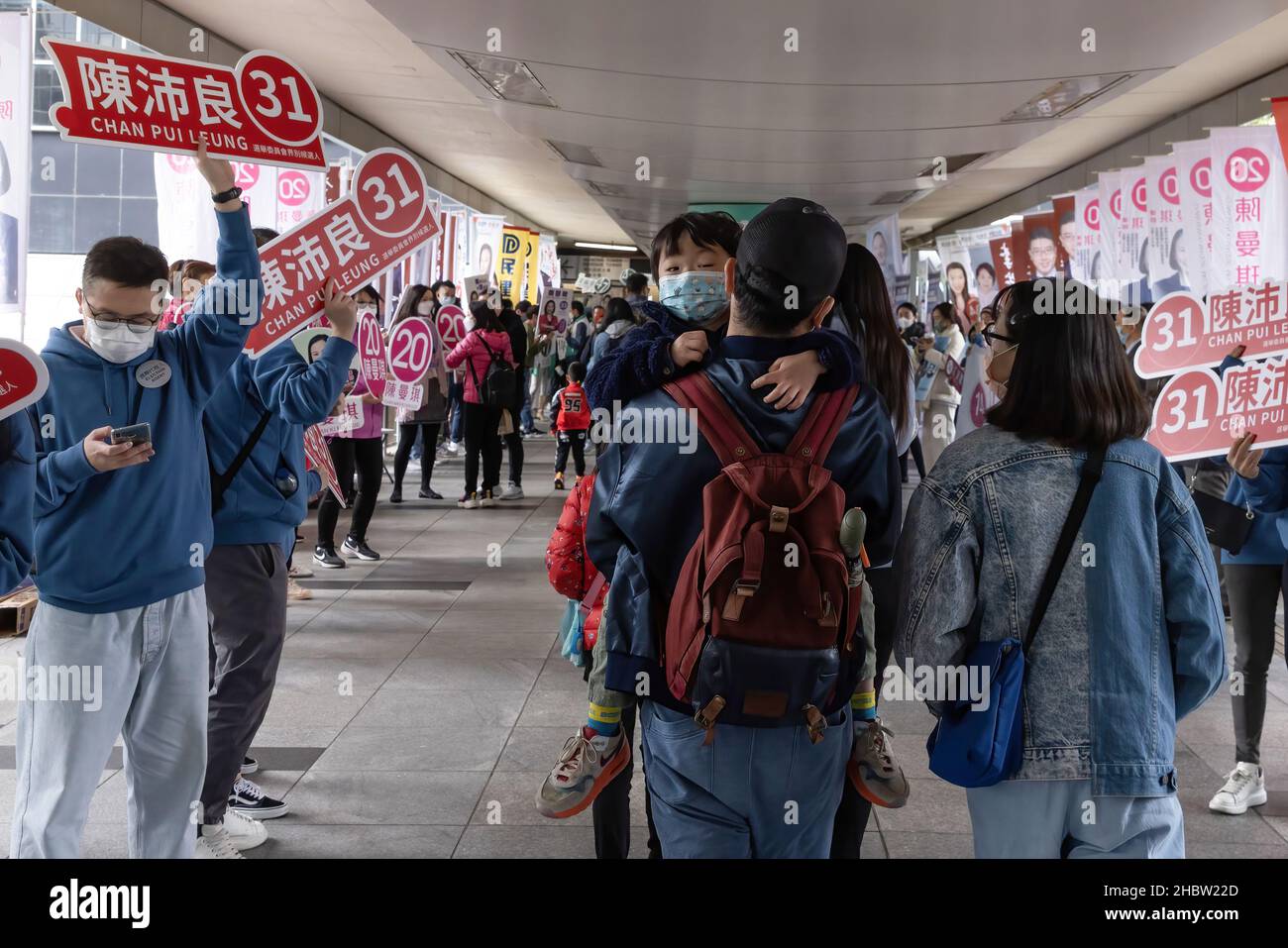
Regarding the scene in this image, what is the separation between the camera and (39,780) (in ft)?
9.28

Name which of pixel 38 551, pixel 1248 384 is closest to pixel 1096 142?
pixel 1248 384

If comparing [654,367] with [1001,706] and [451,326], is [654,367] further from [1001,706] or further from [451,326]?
[451,326]

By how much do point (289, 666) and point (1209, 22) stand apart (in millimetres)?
6779

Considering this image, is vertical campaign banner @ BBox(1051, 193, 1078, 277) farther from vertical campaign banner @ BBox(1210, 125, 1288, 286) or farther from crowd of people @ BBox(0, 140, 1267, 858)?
crowd of people @ BBox(0, 140, 1267, 858)

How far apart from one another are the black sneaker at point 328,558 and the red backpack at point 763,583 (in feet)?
23.1

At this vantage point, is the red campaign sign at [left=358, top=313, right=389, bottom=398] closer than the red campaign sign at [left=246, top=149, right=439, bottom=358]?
No

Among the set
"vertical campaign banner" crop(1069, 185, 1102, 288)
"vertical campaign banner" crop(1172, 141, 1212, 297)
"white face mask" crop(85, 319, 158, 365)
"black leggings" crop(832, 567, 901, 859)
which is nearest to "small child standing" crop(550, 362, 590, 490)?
"vertical campaign banner" crop(1172, 141, 1212, 297)

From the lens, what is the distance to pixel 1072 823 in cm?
222

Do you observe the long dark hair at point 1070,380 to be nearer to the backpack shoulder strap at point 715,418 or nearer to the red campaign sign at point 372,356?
the backpack shoulder strap at point 715,418

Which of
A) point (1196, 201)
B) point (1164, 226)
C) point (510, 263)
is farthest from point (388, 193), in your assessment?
point (510, 263)

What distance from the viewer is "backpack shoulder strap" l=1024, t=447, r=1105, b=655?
218cm
